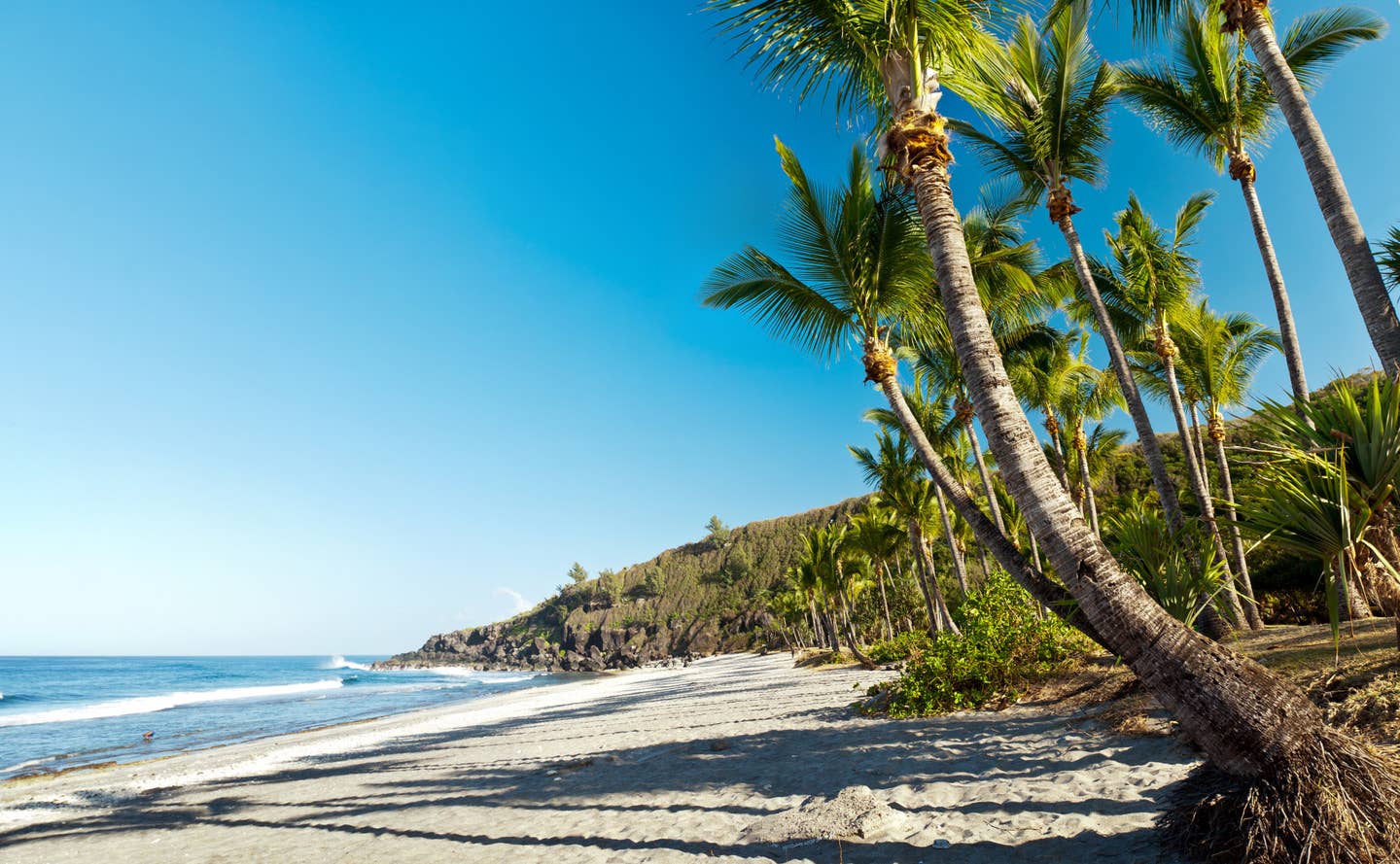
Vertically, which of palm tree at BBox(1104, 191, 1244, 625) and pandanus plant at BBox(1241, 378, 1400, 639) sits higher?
palm tree at BBox(1104, 191, 1244, 625)

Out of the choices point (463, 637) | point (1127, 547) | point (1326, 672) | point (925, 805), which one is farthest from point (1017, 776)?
point (463, 637)

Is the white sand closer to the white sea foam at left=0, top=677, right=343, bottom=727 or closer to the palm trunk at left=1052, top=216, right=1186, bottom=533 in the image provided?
the palm trunk at left=1052, top=216, right=1186, bottom=533

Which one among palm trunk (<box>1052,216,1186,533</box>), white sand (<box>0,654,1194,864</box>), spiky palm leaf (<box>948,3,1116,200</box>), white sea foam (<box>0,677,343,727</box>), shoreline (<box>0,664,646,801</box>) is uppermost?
spiky palm leaf (<box>948,3,1116,200</box>)

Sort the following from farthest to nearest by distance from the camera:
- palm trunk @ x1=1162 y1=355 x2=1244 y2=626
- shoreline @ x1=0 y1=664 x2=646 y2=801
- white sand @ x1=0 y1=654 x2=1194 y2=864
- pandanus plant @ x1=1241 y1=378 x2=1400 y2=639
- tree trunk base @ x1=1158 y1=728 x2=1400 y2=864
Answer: shoreline @ x1=0 y1=664 x2=646 y2=801 → palm trunk @ x1=1162 y1=355 x2=1244 y2=626 → white sand @ x1=0 y1=654 x2=1194 y2=864 → pandanus plant @ x1=1241 y1=378 x2=1400 y2=639 → tree trunk base @ x1=1158 y1=728 x2=1400 y2=864

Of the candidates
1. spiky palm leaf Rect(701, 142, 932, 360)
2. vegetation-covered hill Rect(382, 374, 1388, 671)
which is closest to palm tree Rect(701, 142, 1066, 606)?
spiky palm leaf Rect(701, 142, 932, 360)

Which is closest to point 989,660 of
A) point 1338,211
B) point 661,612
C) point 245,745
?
point 1338,211

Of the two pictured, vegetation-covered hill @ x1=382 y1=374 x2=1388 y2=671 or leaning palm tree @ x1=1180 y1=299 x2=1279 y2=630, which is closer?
leaning palm tree @ x1=1180 y1=299 x2=1279 y2=630

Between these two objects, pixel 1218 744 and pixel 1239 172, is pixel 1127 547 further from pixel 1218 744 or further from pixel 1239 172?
pixel 1239 172

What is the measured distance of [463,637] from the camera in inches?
5128

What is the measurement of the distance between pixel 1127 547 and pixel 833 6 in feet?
20.6

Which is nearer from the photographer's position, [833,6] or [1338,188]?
[833,6]

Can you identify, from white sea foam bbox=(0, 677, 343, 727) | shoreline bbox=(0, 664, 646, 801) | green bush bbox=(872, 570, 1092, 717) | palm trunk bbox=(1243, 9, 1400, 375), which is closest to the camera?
palm trunk bbox=(1243, 9, 1400, 375)

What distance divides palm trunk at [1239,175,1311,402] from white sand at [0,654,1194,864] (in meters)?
6.98

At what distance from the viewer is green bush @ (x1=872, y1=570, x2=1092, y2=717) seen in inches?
410
